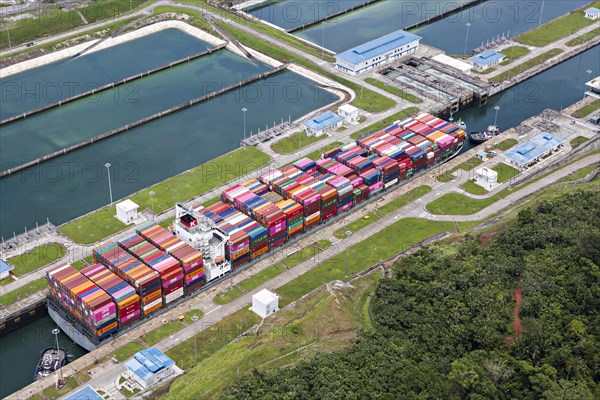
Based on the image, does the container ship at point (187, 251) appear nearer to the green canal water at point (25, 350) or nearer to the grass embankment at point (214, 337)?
the green canal water at point (25, 350)

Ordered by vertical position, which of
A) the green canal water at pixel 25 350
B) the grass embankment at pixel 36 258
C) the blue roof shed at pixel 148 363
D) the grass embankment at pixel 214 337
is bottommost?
the green canal water at pixel 25 350

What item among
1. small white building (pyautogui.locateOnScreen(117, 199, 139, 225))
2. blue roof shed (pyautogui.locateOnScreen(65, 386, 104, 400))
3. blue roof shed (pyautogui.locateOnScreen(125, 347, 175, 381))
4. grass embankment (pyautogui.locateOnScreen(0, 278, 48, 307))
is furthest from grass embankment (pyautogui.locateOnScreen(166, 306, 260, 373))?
small white building (pyautogui.locateOnScreen(117, 199, 139, 225))

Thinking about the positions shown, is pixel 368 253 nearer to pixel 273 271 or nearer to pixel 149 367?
pixel 273 271

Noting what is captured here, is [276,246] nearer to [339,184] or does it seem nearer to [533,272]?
[339,184]

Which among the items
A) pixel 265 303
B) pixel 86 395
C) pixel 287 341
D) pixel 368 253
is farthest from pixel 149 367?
pixel 368 253

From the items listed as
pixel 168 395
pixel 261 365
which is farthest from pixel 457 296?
pixel 168 395

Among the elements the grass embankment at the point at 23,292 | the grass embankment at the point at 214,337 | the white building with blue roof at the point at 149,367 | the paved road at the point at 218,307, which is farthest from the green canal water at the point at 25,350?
the grass embankment at the point at 214,337

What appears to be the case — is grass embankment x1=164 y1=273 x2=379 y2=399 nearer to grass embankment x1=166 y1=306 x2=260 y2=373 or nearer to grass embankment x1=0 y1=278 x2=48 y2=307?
grass embankment x1=166 y1=306 x2=260 y2=373
